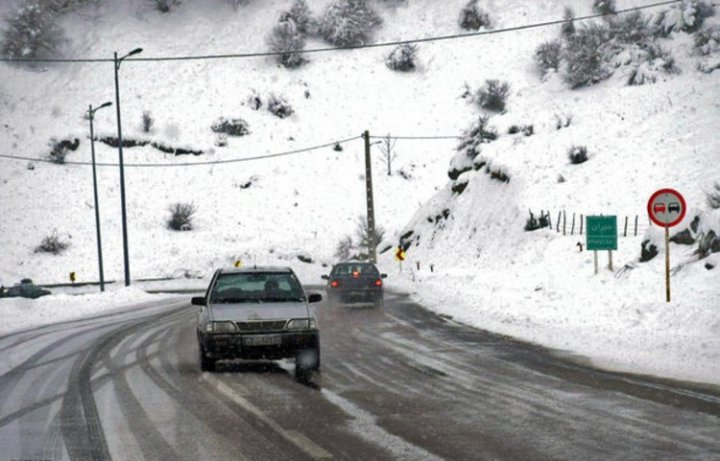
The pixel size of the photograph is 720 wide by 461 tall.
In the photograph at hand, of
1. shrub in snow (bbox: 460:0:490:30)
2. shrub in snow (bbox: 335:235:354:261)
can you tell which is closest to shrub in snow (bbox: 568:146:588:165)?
shrub in snow (bbox: 335:235:354:261)

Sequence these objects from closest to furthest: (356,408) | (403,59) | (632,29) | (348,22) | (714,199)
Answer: (356,408)
(714,199)
(632,29)
(403,59)
(348,22)

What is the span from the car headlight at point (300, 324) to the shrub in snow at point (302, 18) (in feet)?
265

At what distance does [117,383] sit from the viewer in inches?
454

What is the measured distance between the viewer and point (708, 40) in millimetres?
60281

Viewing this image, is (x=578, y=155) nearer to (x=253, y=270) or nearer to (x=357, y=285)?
(x=357, y=285)

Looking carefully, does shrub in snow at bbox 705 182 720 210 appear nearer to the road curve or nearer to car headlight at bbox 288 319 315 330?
the road curve

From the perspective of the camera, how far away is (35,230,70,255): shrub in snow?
5809cm

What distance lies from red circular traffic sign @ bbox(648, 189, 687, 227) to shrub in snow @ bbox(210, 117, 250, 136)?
61611mm

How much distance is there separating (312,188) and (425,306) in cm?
4571

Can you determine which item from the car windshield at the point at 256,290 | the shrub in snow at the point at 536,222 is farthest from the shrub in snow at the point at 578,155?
the car windshield at the point at 256,290

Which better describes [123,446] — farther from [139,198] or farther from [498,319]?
[139,198]

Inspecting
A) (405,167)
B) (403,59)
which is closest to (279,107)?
(405,167)

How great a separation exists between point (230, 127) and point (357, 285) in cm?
5208

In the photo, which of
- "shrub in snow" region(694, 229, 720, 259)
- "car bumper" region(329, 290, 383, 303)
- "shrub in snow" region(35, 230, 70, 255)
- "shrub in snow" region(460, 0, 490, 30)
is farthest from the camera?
"shrub in snow" region(460, 0, 490, 30)
